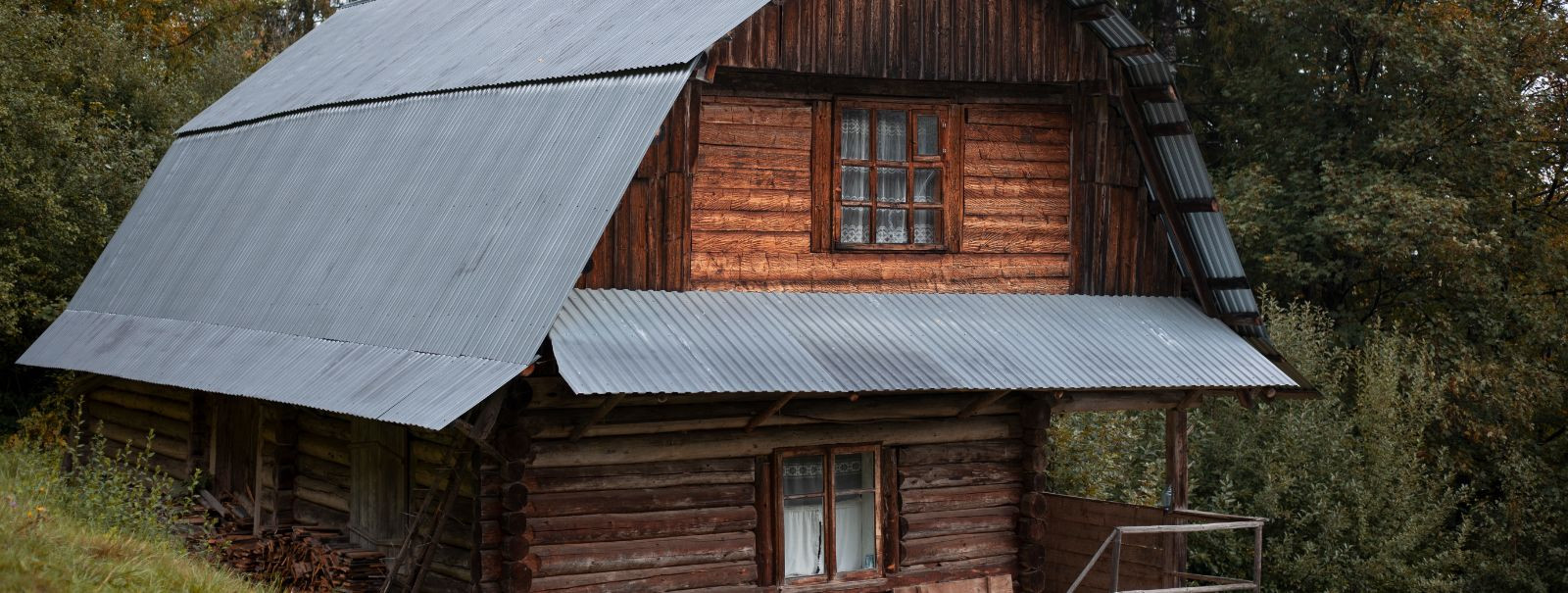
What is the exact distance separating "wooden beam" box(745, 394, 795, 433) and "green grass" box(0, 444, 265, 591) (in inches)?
157

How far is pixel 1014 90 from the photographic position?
1541cm

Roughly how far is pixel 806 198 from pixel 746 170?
62 centimetres

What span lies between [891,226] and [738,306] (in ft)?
6.26

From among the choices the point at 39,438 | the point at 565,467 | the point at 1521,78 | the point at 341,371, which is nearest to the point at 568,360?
the point at 565,467

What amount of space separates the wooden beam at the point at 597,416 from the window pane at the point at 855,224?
2901 millimetres

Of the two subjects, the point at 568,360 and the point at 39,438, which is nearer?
the point at 568,360

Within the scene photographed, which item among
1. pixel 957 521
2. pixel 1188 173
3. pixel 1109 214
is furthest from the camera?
pixel 1109 214

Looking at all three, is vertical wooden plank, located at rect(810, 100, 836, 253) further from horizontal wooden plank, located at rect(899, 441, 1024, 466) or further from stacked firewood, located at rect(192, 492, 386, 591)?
stacked firewood, located at rect(192, 492, 386, 591)

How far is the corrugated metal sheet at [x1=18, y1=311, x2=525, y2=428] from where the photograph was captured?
11898mm

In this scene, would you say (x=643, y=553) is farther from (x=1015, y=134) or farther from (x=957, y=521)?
(x=1015, y=134)

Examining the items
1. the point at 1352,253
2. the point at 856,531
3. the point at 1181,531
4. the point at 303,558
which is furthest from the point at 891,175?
the point at 1352,253

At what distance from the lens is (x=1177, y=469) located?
1639cm

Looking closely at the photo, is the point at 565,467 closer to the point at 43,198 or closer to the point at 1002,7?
the point at 1002,7

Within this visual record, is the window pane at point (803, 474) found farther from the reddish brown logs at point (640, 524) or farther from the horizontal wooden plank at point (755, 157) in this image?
the horizontal wooden plank at point (755, 157)
